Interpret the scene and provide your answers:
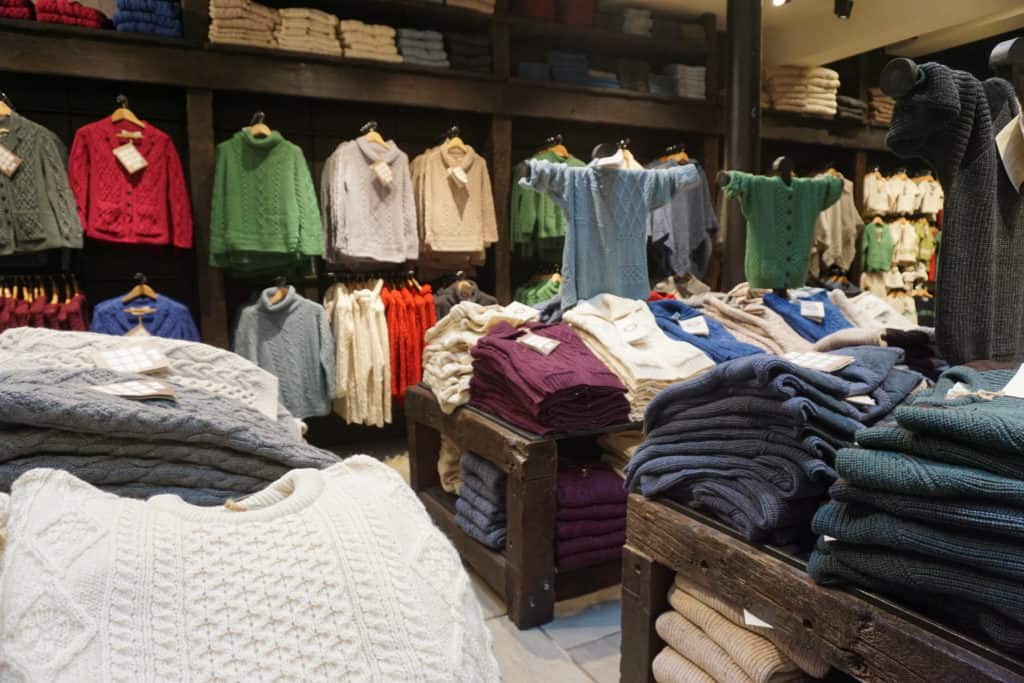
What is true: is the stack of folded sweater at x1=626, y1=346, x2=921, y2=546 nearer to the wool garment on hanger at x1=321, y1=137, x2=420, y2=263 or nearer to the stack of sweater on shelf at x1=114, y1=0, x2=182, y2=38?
the wool garment on hanger at x1=321, y1=137, x2=420, y2=263

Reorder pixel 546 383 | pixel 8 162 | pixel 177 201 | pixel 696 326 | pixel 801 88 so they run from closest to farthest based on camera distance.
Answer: pixel 546 383 → pixel 696 326 → pixel 8 162 → pixel 177 201 → pixel 801 88

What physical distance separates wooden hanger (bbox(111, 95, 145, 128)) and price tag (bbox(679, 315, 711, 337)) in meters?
2.88

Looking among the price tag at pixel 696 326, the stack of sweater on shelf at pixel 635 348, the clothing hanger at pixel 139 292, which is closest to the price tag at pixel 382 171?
the clothing hanger at pixel 139 292

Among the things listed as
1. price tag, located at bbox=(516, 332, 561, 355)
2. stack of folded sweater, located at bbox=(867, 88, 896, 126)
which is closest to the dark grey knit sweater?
price tag, located at bbox=(516, 332, 561, 355)

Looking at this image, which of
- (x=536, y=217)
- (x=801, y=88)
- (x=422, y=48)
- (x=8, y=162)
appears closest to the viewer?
(x=8, y=162)

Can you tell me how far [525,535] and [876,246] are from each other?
17.1 ft

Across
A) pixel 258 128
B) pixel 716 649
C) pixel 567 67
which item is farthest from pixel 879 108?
pixel 716 649

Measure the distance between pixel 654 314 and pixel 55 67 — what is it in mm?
3022

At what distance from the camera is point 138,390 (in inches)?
39.7

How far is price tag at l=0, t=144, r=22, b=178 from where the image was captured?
3094mm

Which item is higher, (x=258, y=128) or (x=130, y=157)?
(x=258, y=128)

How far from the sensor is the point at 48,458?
0.91 m

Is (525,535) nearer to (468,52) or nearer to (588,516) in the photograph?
(588,516)

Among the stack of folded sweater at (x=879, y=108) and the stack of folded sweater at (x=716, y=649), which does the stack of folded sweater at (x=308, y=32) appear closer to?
the stack of folded sweater at (x=716, y=649)
